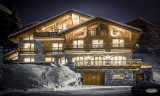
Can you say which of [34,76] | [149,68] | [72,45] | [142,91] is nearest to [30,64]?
[34,76]

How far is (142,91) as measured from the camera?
13.0 metres

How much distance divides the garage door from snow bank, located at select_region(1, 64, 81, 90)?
302 centimetres

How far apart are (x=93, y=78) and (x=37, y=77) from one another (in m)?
10.5

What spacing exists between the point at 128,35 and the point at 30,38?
1947 cm

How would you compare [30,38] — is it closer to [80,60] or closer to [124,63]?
[80,60]

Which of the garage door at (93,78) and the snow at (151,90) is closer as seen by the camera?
the snow at (151,90)

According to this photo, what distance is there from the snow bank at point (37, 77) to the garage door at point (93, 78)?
119 inches

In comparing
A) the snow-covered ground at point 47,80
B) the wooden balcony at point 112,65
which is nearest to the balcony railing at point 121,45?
the wooden balcony at point 112,65

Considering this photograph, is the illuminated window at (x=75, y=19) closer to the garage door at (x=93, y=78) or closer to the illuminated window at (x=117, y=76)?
the garage door at (x=93, y=78)

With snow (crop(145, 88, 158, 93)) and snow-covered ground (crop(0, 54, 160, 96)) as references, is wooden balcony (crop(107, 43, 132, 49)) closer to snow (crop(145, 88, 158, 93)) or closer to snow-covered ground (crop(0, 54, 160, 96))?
snow-covered ground (crop(0, 54, 160, 96))

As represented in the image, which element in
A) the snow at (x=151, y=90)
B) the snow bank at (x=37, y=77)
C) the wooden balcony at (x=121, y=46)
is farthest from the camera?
the wooden balcony at (x=121, y=46)

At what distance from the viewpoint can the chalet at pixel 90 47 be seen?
88.5 feet

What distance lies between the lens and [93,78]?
2845 centimetres

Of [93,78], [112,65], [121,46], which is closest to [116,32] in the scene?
[121,46]
